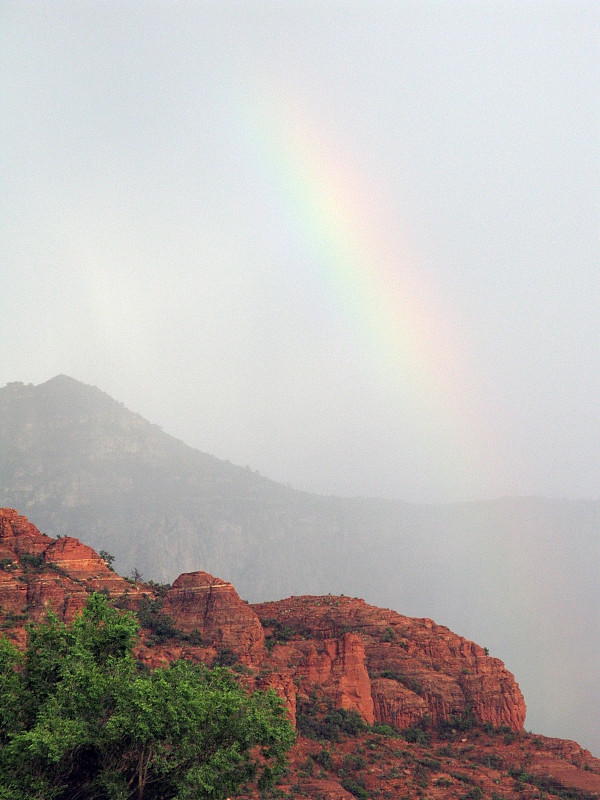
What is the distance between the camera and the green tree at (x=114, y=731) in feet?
81.3

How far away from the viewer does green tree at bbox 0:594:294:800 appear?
2478 cm

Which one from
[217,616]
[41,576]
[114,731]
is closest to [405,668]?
[217,616]

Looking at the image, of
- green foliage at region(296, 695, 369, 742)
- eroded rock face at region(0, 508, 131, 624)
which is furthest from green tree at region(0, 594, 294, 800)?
green foliage at region(296, 695, 369, 742)

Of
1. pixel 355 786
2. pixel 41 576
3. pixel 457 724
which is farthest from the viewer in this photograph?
pixel 457 724

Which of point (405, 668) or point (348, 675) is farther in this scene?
point (405, 668)

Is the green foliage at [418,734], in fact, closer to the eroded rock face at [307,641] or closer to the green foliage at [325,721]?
the eroded rock face at [307,641]

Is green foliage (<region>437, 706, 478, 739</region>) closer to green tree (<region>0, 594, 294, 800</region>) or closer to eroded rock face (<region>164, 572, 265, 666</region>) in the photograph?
eroded rock face (<region>164, 572, 265, 666</region>)

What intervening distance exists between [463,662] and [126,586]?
110ft

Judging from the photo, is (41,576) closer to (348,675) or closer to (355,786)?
(348,675)

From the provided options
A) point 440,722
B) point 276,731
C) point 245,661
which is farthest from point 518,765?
point 276,731

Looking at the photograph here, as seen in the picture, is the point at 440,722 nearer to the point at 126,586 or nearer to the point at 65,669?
the point at 126,586

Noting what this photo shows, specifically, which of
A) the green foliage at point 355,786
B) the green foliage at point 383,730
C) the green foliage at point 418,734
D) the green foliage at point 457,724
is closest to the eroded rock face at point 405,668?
the green foliage at point 457,724

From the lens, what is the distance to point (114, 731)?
25.3 meters

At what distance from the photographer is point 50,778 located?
2580 cm
